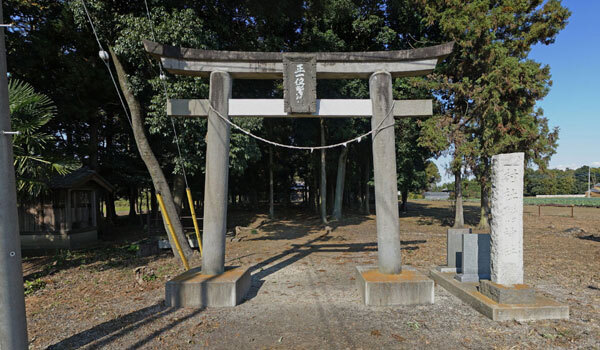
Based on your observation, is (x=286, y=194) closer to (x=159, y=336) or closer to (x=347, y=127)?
(x=347, y=127)

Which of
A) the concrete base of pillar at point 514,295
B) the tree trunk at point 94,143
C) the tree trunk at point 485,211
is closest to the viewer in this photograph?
the concrete base of pillar at point 514,295

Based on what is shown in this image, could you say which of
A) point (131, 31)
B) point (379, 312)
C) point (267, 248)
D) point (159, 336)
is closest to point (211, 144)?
point (159, 336)

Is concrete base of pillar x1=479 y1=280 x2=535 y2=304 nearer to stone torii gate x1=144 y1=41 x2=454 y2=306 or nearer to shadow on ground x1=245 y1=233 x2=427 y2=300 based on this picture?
stone torii gate x1=144 y1=41 x2=454 y2=306

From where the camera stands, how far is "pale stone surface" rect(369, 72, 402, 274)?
17.9ft

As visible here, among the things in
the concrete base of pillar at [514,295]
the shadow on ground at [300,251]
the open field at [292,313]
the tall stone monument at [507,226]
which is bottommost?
the shadow on ground at [300,251]

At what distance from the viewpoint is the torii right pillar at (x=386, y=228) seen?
4.96 metres

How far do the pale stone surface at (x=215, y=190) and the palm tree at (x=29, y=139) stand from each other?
3.23m

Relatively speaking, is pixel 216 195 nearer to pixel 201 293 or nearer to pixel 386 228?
pixel 201 293

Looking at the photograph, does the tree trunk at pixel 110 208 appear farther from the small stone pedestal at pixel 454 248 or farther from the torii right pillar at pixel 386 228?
the small stone pedestal at pixel 454 248

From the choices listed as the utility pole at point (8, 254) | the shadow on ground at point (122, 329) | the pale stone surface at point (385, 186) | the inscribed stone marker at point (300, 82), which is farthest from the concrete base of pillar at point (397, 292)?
the utility pole at point (8, 254)

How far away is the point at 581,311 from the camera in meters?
4.68

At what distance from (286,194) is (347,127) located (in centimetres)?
2202

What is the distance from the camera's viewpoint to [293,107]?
5.58 m

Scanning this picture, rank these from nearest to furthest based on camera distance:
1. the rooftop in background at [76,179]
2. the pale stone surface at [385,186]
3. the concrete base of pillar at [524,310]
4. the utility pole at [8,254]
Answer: the utility pole at [8,254]
the concrete base of pillar at [524,310]
the pale stone surface at [385,186]
the rooftop in background at [76,179]
